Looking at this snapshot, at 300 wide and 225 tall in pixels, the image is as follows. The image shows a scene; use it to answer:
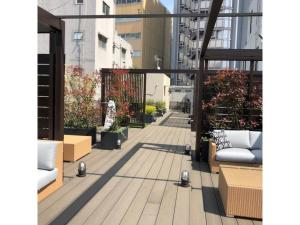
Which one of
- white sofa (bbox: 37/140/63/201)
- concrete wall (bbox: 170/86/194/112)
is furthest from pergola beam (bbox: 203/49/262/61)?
concrete wall (bbox: 170/86/194/112)

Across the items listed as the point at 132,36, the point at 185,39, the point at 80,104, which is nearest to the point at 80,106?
the point at 80,104

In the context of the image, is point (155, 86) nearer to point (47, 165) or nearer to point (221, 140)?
point (221, 140)

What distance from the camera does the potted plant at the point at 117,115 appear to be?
7656 mm

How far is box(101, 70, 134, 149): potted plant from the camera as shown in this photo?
25.1ft

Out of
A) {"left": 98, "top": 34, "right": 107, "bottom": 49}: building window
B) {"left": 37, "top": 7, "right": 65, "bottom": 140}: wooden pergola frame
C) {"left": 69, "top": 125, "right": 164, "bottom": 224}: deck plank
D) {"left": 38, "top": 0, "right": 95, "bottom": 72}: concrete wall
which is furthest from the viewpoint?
{"left": 98, "top": 34, "right": 107, "bottom": 49}: building window

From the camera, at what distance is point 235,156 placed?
5430mm

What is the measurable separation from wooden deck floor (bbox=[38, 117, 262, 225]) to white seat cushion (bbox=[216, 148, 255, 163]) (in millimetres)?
389

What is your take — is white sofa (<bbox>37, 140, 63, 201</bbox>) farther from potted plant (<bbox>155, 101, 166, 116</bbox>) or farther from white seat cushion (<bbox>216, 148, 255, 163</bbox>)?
potted plant (<bbox>155, 101, 166, 116</bbox>)

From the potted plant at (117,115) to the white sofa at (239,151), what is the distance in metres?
2.86

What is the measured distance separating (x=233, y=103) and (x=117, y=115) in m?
3.33

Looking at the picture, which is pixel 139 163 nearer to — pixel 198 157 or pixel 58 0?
pixel 198 157

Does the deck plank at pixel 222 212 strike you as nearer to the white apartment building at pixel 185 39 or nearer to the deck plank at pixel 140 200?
the deck plank at pixel 140 200

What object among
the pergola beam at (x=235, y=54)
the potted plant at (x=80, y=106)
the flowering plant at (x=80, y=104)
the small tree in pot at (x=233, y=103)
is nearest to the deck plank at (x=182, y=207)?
the small tree in pot at (x=233, y=103)
